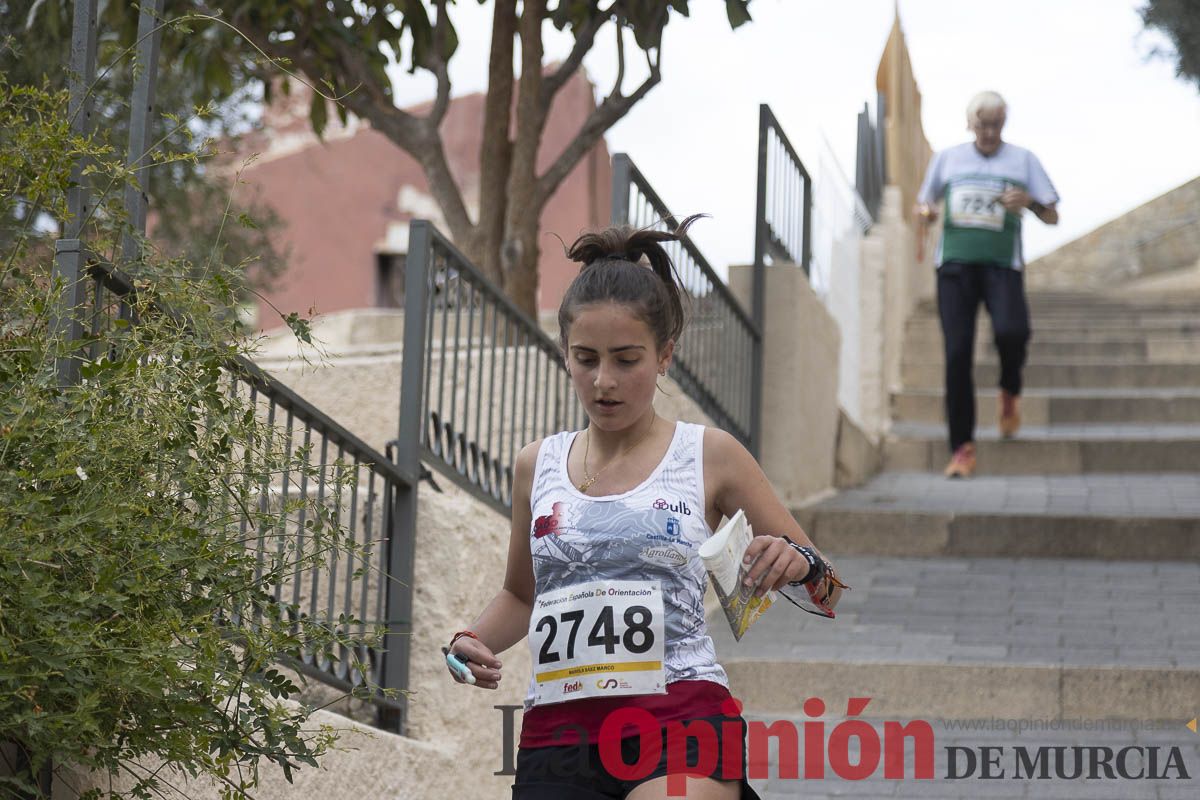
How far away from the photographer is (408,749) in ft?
15.1

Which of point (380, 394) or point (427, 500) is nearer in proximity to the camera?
point (427, 500)

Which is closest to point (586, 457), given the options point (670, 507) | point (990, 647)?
point (670, 507)

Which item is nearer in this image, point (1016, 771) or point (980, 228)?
point (1016, 771)

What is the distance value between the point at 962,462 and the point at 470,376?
425 cm

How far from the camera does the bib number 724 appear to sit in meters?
2.62

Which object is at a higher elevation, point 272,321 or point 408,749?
point 272,321

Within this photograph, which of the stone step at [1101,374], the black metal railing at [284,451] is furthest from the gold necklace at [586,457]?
the stone step at [1101,374]

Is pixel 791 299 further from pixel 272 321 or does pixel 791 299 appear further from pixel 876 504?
pixel 272 321

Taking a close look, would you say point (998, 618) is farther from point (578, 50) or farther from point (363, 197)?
point (363, 197)

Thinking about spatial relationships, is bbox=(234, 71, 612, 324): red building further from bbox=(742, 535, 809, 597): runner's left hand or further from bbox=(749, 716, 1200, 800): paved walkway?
bbox=(742, 535, 809, 597): runner's left hand

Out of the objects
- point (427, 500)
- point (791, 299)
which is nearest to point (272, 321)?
point (791, 299)

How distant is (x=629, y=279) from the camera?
2809 millimetres

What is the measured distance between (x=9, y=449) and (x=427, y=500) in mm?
2324

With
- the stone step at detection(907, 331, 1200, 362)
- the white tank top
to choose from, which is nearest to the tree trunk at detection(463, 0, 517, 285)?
the stone step at detection(907, 331, 1200, 362)
